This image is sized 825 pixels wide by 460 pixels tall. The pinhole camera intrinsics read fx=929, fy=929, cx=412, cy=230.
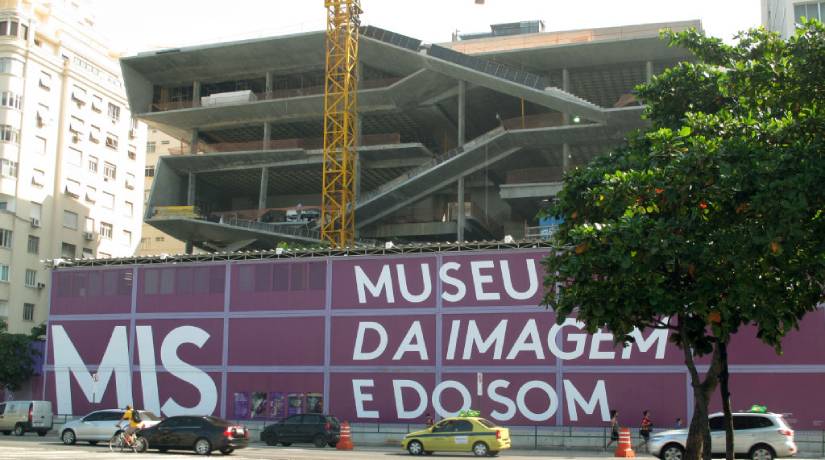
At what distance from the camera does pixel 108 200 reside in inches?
3814

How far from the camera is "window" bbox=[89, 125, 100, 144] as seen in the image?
311 feet

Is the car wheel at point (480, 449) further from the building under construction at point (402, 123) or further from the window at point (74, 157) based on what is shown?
the window at point (74, 157)

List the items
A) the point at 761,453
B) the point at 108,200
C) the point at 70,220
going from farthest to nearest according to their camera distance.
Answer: the point at 108,200 → the point at 70,220 → the point at 761,453

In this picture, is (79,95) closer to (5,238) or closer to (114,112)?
(114,112)

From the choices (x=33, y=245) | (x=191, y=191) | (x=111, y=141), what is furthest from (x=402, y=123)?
(x=33, y=245)

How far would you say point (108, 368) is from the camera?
Answer: 4781 centimetres

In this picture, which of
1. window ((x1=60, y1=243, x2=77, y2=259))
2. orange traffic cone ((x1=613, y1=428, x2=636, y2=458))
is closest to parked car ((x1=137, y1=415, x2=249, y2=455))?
orange traffic cone ((x1=613, y1=428, x2=636, y2=458))

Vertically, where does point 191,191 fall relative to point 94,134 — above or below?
below

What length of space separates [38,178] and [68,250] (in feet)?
25.4

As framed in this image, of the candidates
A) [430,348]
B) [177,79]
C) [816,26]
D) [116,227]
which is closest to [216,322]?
[430,348]

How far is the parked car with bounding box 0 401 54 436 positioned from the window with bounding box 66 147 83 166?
50.1m

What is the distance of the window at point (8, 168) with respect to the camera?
82250 millimetres

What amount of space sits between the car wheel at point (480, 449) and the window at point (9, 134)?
64.7 meters

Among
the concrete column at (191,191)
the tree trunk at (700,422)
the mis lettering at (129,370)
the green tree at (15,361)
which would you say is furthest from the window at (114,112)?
the tree trunk at (700,422)
